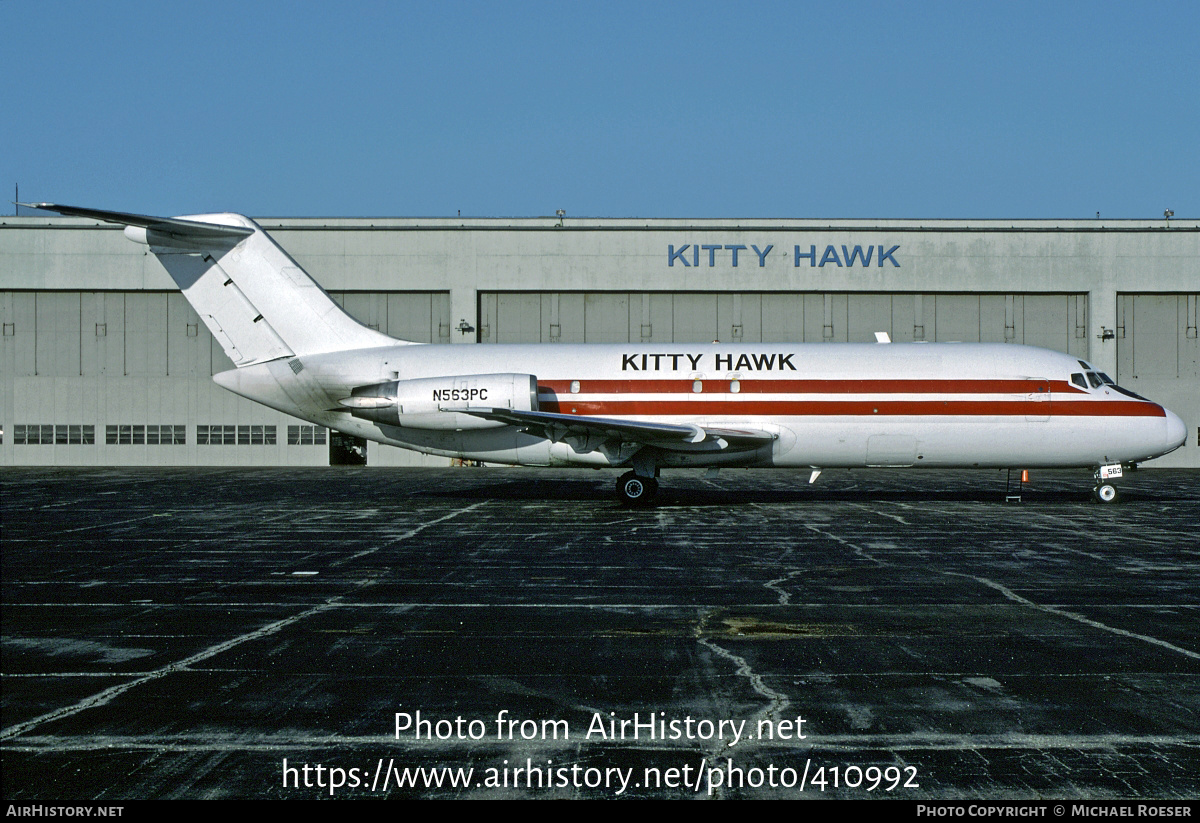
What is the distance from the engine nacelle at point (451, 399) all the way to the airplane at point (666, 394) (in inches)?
1.2

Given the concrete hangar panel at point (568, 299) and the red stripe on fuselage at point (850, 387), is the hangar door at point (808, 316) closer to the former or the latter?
the concrete hangar panel at point (568, 299)

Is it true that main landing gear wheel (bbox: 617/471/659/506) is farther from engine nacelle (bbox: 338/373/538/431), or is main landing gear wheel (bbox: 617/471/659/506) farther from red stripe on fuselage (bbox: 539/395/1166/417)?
engine nacelle (bbox: 338/373/538/431)

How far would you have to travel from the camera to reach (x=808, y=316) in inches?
1592

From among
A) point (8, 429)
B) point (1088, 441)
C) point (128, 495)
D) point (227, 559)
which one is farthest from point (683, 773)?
point (8, 429)

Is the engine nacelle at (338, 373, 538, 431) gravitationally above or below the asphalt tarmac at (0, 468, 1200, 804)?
above

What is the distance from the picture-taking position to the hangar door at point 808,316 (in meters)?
40.3

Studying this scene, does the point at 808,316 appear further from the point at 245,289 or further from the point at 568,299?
the point at 245,289

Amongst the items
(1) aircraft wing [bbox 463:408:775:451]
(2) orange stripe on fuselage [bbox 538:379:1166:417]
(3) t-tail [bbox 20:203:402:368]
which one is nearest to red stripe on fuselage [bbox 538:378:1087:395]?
(2) orange stripe on fuselage [bbox 538:379:1166:417]

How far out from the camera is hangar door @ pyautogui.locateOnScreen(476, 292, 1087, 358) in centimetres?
4034

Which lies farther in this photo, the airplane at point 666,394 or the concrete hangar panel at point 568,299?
the concrete hangar panel at point 568,299

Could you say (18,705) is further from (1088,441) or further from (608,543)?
(1088,441)

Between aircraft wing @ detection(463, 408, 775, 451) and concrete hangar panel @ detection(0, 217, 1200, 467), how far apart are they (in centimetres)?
1942

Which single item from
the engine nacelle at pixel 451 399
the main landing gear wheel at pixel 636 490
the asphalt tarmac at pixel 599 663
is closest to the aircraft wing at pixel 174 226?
the engine nacelle at pixel 451 399

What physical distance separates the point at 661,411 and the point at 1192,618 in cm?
1295
